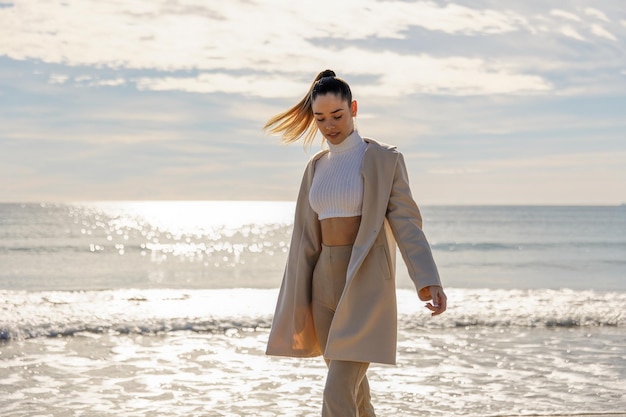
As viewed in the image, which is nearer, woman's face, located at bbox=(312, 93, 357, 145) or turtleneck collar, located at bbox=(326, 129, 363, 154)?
woman's face, located at bbox=(312, 93, 357, 145)

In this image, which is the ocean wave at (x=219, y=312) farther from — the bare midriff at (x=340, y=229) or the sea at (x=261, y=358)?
the bare midriff at (x=340, y=229)

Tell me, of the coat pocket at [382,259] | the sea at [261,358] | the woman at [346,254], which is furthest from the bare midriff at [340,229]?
the sea at [261,358]

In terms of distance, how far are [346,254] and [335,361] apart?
436 millimetres

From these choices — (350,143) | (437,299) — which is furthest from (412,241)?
(350,143)

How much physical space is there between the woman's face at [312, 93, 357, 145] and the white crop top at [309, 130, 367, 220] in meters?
0.04

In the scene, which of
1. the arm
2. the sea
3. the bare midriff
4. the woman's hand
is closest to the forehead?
the arm

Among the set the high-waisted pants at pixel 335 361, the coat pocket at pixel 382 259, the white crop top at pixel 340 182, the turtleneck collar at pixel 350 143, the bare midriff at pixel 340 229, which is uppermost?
the turtleneck collar at pixel 350 143

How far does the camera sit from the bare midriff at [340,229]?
3.26 meters

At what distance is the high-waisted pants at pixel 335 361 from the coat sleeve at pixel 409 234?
0.74 ft

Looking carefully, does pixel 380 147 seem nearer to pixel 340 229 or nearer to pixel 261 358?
pixel 340 229

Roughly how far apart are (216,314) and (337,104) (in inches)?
412

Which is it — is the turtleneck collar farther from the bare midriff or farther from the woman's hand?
the woman's hand

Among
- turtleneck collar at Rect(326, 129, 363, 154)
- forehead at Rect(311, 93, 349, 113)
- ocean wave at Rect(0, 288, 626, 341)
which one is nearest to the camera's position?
forehead at Rect(311, 93, 349, 113)

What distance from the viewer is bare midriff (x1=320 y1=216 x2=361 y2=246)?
326cm
